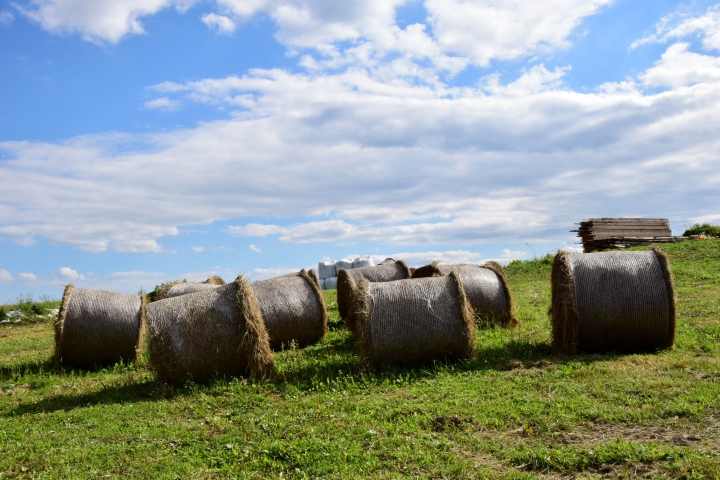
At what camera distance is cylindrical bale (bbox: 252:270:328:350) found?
1345cm

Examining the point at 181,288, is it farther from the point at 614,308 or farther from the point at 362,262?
the point at 362,262

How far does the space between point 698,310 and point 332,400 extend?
10204mm

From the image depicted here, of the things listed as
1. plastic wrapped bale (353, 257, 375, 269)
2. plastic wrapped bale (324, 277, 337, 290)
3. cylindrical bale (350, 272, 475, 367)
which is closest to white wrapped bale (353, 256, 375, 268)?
plastic wrapped bale (353, 257, 375, 269)

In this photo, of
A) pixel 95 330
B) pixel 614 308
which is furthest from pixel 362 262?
pixel 614 308

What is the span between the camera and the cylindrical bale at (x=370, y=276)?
52.6 feet

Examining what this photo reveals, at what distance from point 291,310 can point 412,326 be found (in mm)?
4214

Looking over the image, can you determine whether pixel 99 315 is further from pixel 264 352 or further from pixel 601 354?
pixel 601 354

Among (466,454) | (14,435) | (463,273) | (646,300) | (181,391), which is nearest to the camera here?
(466,454)

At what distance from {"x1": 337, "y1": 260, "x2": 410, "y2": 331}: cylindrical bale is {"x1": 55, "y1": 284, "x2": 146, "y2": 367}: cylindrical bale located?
5189mm

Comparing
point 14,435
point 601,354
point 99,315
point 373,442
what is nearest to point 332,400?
point 373,442

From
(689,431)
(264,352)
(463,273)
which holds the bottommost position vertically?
(689,431)

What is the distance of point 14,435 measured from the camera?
8.27m

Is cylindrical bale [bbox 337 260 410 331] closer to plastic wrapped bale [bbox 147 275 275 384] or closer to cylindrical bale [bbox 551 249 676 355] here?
plastic wrapped bale [bbox 147 275 275 384]

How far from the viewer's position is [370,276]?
55.0 ft
